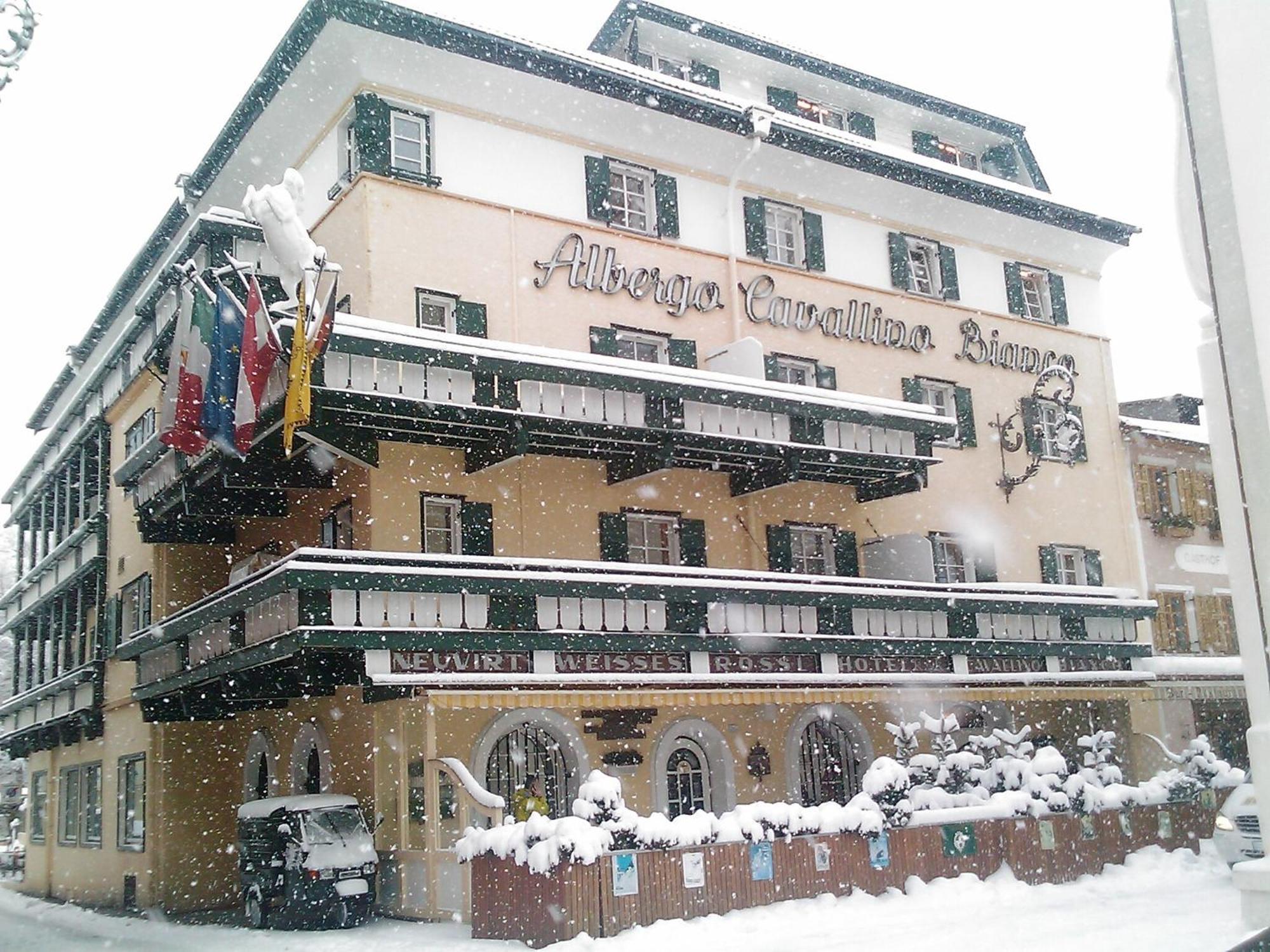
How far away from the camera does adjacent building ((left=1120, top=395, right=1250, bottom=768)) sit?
93.2 feet

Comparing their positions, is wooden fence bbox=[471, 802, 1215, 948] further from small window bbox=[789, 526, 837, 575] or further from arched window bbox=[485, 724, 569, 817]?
small window bbox=[789, 526, 837, 575]

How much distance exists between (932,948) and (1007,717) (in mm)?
13604

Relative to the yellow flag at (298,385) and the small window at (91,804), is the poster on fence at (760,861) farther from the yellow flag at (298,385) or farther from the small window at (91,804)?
the small window at (91,804)

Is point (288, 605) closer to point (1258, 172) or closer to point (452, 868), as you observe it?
point (452, 868)

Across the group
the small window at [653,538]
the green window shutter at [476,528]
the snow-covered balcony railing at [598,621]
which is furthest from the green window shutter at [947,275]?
the green window shutter at [476,528]

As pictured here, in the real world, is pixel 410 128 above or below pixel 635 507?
above

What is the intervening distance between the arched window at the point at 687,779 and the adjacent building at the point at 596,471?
0.12 metres

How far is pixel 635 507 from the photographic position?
70.5 feet

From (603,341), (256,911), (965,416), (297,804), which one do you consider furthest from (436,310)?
(965,416)

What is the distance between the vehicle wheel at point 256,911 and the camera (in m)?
18.0

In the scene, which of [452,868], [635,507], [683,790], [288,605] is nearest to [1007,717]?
[683,790]

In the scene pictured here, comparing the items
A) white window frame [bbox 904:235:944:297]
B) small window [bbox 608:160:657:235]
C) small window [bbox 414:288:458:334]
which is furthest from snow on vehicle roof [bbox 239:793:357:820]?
white window frame [bbox 904:235:944:297]

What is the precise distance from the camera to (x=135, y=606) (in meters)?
26.3

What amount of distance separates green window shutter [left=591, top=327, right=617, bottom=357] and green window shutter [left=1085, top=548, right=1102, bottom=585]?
40.4 ft
